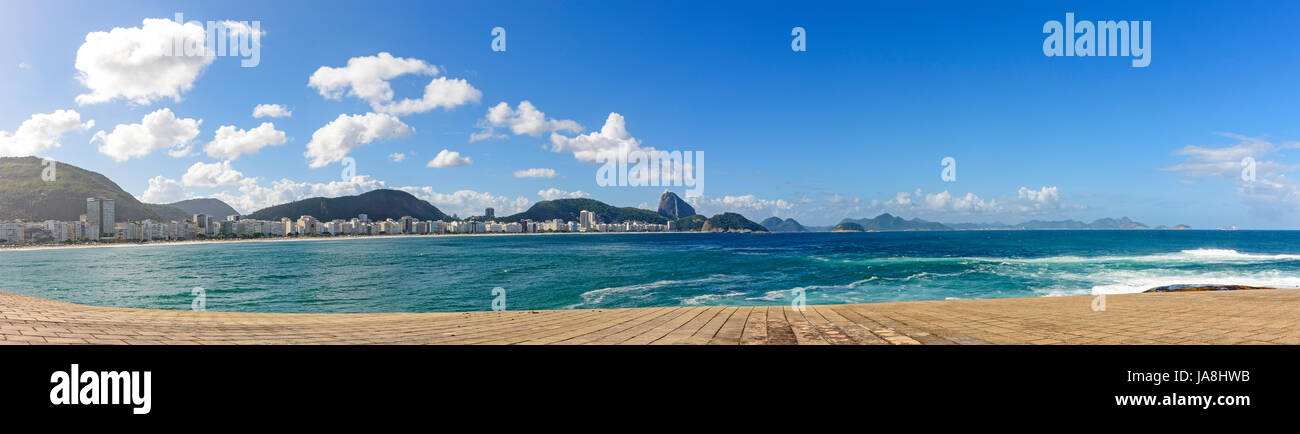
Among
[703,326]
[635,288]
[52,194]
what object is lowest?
[635,288]

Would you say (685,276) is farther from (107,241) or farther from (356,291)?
(107,241)

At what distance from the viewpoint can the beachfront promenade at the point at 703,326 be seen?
5266mm

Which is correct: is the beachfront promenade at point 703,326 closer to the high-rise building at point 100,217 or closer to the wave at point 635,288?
the wave at point 635,288

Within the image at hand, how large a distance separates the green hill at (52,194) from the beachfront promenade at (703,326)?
716 ft

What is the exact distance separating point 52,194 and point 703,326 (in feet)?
802

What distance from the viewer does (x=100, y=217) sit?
472ft

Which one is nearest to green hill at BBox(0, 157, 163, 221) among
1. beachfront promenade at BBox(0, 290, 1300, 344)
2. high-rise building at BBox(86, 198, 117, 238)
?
high-rise building at BBox(86, 198, 117, 238)

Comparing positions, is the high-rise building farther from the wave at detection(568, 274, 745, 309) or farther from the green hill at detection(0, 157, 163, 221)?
the wave at detection(568, 274, 745, 309)

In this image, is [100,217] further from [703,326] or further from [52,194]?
[703,326]

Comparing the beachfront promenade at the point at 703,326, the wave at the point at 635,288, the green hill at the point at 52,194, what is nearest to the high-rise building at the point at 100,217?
the green hill at the point at 52,194

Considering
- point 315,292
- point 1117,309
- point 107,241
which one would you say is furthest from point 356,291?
point 107,241

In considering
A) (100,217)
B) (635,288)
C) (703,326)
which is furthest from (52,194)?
(703,326)

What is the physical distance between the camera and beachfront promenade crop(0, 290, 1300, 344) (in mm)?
5266
